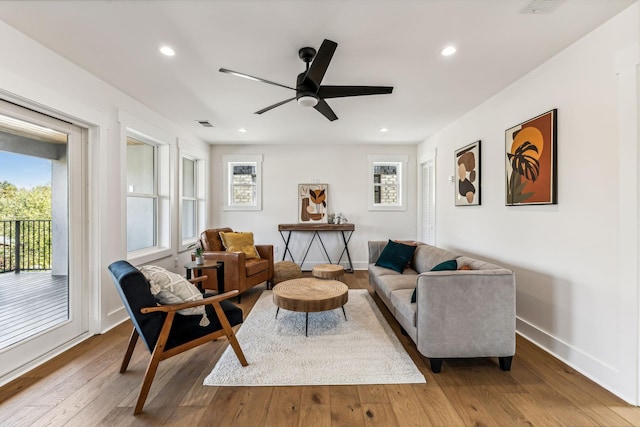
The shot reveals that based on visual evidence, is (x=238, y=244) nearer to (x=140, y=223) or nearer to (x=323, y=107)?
(x=140, y=223)

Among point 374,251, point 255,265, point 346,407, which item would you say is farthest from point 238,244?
point 346,407

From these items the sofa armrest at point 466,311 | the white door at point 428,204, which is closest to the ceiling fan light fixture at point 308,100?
the sofa armrest at point 466,311

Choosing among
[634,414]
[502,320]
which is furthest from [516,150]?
[634,414]

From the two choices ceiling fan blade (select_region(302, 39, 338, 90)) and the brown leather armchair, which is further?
the brown leather armchair

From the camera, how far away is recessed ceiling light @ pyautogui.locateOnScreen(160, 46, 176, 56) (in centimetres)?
224

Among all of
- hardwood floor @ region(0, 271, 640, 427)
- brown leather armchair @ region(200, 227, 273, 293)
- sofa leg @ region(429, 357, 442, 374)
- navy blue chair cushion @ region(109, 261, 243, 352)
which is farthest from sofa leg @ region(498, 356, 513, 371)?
brown leather armchair @ region(200, 227, 273, 293)

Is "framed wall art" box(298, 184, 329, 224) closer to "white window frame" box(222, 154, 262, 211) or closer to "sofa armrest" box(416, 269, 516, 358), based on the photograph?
"white window frame" box(222, 154, 262, 211)

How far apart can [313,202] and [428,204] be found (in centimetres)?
225

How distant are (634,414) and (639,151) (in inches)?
64.0

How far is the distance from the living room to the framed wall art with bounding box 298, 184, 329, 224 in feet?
6.24

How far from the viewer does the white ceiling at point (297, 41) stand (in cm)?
180

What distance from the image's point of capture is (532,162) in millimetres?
2568

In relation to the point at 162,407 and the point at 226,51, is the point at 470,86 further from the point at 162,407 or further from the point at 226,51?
the point at 162,407

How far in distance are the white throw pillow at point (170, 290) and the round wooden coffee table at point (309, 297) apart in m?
0.81
